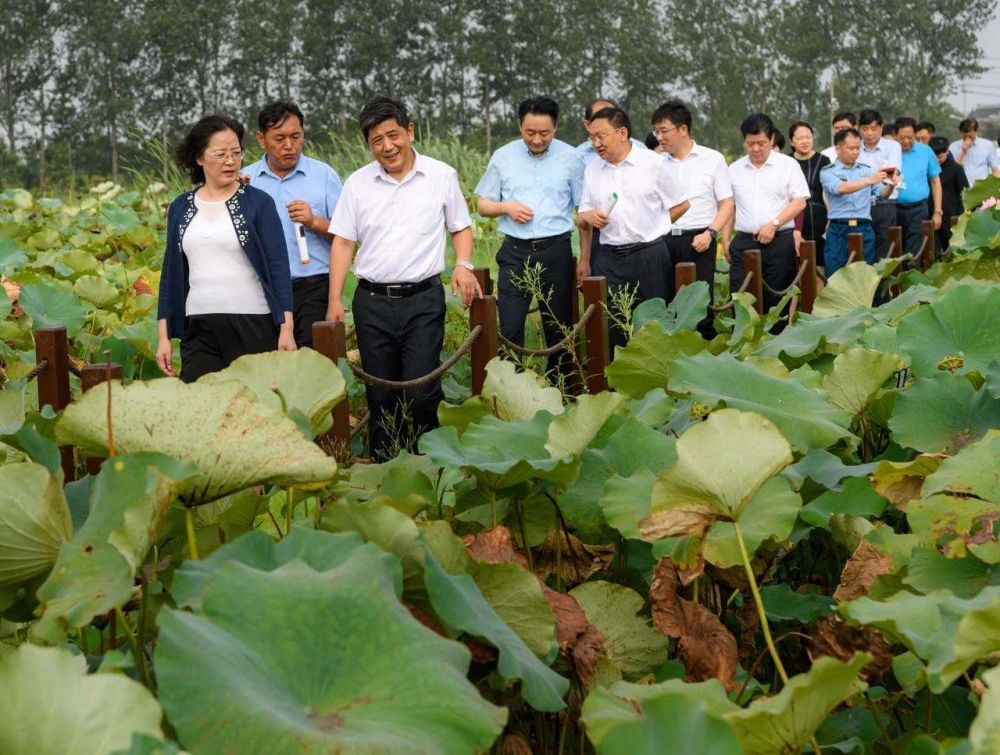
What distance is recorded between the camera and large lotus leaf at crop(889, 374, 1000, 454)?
1961 mm

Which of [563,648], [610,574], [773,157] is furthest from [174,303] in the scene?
[773,157]

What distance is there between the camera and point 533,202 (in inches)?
248

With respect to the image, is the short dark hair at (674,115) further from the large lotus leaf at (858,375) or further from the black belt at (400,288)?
the large lotus leaf at (858,375)

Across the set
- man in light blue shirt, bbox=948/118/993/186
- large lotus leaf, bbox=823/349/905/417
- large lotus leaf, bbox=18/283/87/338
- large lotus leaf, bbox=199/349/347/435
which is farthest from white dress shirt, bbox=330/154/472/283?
man in light blue shirt, bbox=948/118/993/186

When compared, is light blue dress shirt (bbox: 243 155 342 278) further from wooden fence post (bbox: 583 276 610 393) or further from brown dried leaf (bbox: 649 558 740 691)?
brown dried leaf (bbox: 649 558 740 691)

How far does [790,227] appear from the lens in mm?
8016

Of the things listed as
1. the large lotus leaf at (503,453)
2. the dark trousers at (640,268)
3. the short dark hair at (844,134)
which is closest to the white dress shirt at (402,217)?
the dark trousers at (640,268)

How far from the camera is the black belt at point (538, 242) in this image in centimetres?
628

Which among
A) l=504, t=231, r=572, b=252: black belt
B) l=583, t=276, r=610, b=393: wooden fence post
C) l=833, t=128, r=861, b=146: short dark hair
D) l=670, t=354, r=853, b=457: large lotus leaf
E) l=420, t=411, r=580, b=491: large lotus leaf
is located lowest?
l=583, t=276, r=610, b=393: wooden fence post

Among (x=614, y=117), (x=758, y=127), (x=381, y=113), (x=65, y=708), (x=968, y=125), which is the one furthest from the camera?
(x=968, y=125)

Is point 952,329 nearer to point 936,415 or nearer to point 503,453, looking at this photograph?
point 936,415

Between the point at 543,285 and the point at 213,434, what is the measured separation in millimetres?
5107

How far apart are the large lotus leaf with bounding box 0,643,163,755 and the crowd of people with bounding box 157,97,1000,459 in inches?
113

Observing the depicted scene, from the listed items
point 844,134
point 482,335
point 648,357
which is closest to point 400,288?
point 482,335
